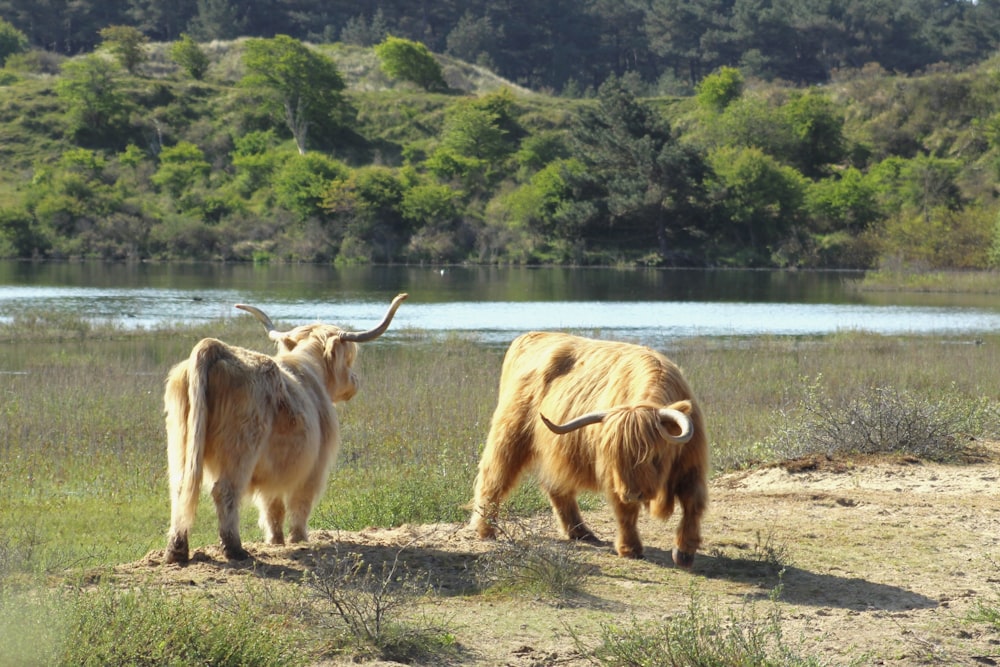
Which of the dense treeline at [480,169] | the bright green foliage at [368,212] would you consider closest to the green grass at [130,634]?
the dense treeline at [480,169]

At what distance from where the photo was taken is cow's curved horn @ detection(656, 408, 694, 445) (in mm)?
6523

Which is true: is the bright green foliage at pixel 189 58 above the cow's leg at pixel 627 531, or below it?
above

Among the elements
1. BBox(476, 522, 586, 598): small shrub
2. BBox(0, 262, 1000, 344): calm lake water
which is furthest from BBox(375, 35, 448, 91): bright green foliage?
BBox(476, 522, 586, 598): small shrub

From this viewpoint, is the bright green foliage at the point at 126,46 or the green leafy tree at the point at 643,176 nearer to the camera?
the green leafy tree at the point at 643,176

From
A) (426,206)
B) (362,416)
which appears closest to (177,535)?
(362,416)

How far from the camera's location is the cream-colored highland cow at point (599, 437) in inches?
270

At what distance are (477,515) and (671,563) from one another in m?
1.33

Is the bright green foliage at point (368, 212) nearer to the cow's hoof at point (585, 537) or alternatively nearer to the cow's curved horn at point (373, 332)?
the cow's curved horn at point (373, 332)

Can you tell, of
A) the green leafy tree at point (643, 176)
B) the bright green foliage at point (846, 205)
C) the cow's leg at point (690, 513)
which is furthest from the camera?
the bright green foliage at point (846, 205)

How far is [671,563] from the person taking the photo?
24.0 ft

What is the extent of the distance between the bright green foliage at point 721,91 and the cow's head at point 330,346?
86998mm

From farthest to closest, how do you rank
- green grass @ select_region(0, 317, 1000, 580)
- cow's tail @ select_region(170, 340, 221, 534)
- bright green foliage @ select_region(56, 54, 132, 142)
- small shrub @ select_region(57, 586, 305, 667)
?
1. bright green foliage @ select_region(56, 54, 132, 142)
2. green grass @ select_region(0, 317, 1000, 580)
3. cow's tail @ select_region(170, 340, 221, 534)
4. small shrub @ select_region(57, 586, 305, 667)

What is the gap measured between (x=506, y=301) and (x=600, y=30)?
94355mm

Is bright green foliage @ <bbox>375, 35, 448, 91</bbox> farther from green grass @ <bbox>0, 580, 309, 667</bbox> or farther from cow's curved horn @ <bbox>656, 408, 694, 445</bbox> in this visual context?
green grass @ <bbox>0, 580, 309, 667</bbox>
